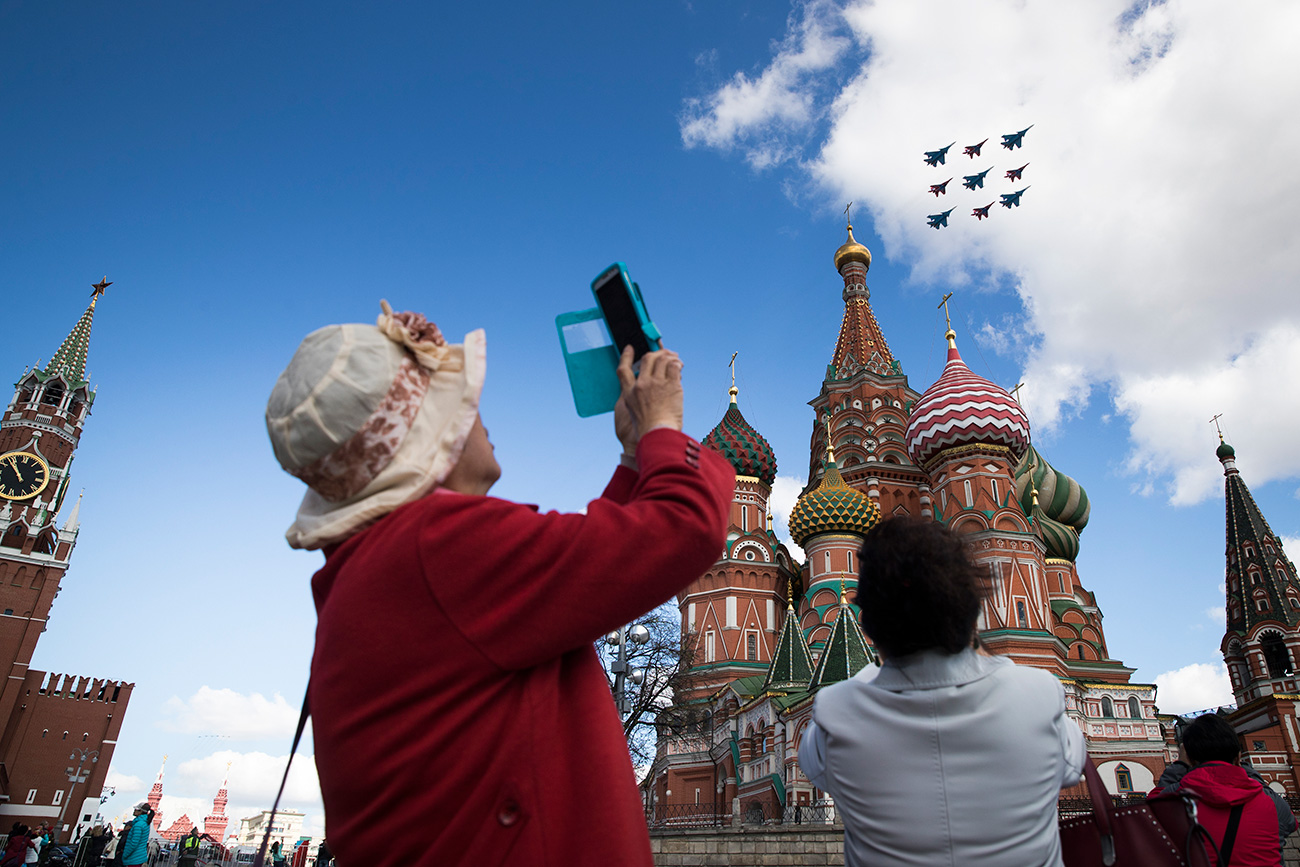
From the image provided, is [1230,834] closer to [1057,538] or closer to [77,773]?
[1057,538]

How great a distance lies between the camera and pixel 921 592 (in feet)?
6.71

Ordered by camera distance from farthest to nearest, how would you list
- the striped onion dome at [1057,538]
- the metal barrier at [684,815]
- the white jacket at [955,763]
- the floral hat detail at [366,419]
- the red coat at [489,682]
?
the striped onion dome at [1057,538], the metal barrier at [684,815], the white jacket at [955,763], the floral hat detail at [366,419], the red coat at [489,682]

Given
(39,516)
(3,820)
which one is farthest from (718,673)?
(39,516)

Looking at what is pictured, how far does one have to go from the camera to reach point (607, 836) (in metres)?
1.33

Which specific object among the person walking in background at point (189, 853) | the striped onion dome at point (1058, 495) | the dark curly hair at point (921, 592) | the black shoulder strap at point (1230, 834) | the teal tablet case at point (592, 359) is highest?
→ the striped onion dome at point (1058, 495)

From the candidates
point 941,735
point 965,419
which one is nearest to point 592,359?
point 941,735

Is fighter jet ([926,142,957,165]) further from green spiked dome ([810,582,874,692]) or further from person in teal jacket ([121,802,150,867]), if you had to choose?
person in teal jacket ([121,802,150,867])

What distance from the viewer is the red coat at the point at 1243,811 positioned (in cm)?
305

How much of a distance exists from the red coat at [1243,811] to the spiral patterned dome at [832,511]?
26464 mm

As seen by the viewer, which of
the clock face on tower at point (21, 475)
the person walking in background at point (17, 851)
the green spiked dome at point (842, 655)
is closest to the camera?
the person walking in background at point (17, 851)

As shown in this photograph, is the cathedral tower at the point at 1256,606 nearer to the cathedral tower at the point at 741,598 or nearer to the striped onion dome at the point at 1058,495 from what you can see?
the striped onion dome at the point at 1058,495

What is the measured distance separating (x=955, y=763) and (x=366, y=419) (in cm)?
162

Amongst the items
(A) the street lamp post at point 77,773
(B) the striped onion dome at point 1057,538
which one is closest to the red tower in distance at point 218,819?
(A) the street lamp post at point 77,773

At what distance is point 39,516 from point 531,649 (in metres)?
53.3
